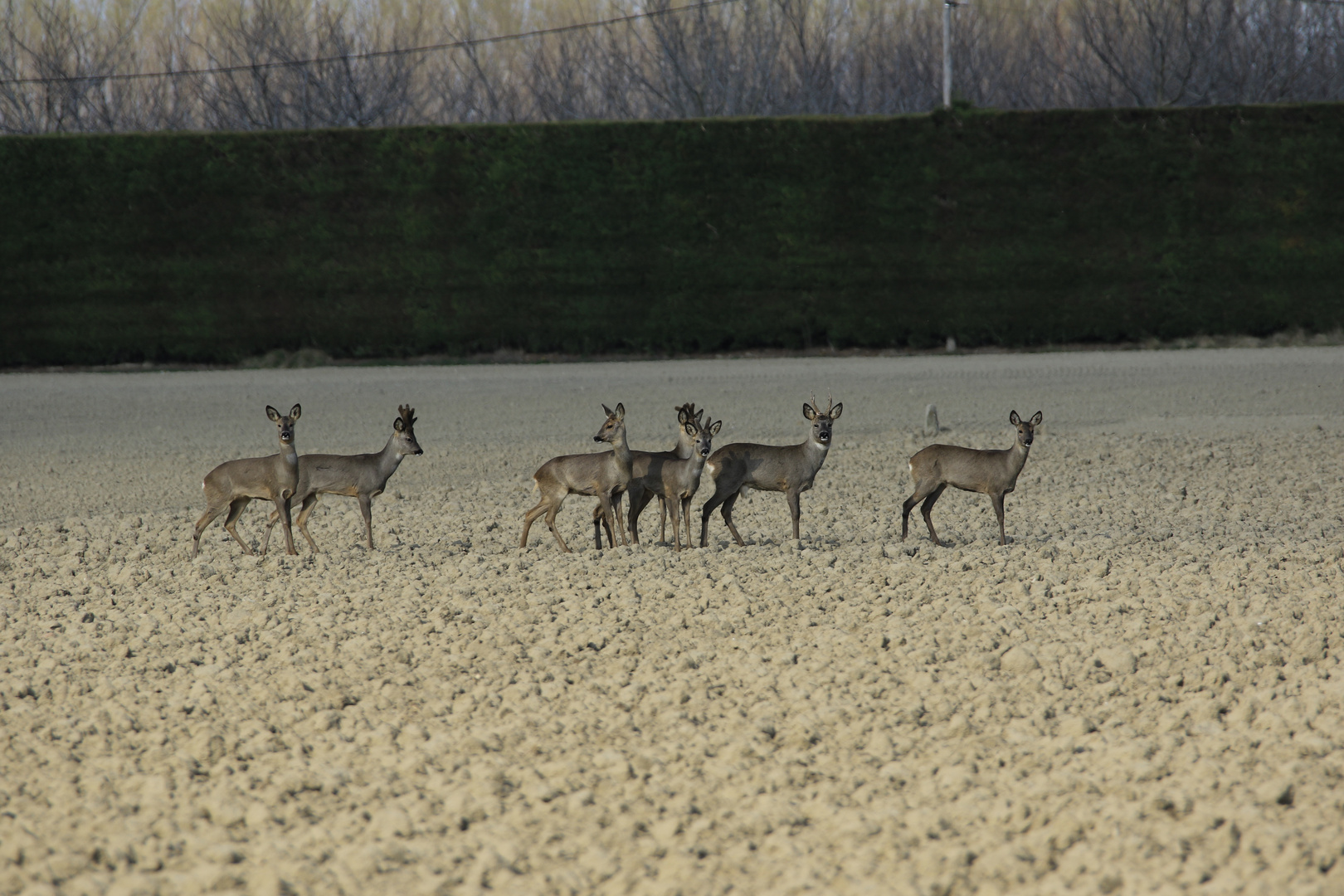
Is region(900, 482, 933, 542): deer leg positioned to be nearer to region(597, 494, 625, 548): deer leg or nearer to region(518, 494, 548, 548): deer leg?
region(597, 494, 625, 548): deer leg

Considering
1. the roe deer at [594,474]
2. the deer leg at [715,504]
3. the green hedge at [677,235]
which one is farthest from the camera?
the green hedge at [677,235]

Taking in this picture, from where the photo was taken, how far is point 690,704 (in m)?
4.49

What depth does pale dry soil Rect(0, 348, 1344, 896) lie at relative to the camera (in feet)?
11.3

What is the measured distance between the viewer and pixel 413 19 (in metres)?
39.3

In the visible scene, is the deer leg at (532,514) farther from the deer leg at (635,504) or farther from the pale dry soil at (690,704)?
the deer leg at (635,504)

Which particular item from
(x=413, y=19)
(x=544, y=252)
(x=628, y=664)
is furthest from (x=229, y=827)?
(x=413, y=19)

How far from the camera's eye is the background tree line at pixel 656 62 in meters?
35.2

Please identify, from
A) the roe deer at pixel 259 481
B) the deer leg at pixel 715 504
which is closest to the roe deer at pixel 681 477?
the deer leg at pixel 715 504

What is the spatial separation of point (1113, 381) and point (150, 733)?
14312mm

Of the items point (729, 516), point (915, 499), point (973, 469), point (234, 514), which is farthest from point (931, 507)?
point (234, 514)

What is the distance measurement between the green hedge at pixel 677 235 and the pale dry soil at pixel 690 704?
518 inches

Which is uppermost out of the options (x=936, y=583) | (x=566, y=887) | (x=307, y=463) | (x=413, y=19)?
(x=413, y=19)

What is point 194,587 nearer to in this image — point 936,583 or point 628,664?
point 628,664

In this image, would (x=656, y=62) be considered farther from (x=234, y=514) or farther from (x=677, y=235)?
(x=234, y=514)
